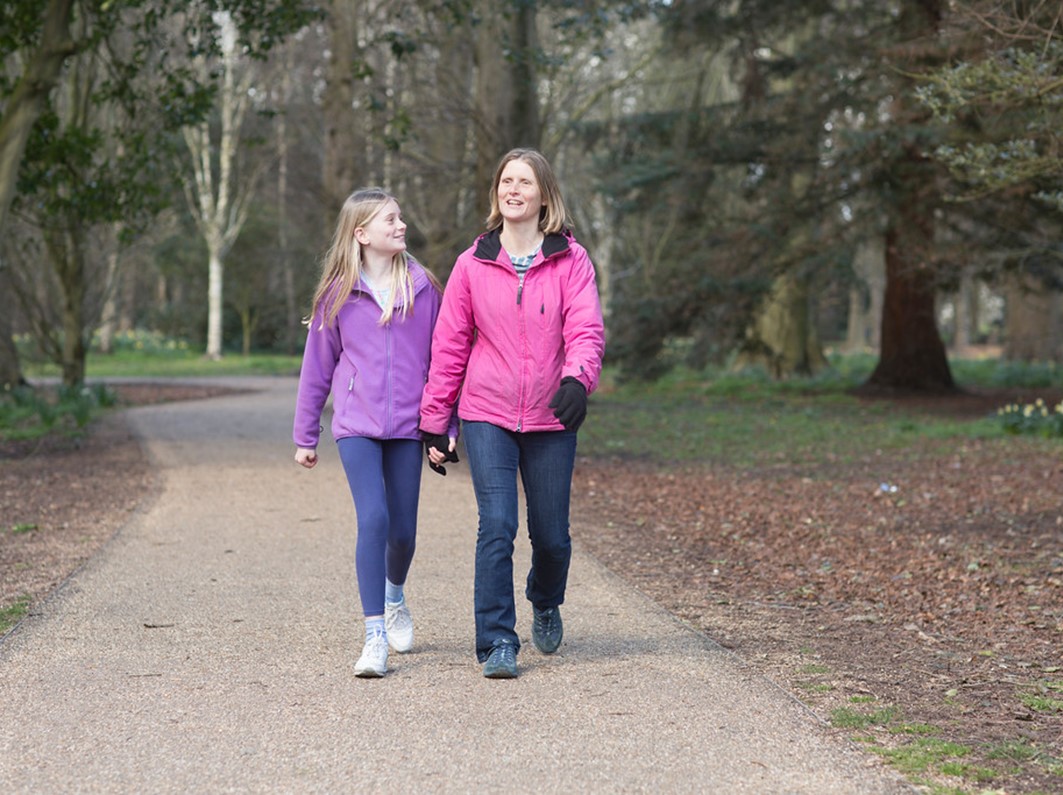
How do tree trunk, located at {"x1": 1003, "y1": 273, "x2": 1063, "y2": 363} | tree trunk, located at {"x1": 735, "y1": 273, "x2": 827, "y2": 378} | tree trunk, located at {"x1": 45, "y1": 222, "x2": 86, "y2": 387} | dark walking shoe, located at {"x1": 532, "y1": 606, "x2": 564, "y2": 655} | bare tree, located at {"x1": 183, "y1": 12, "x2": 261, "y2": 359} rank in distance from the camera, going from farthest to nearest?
bare tree, located at {"x1": 183, "y1": 12, "x2": 261, "y2": 359} → tree trunk, located at {"x1": 735, "y1": 273, "x2": 827, "y2": 378} → tree trunk, located at {"x1": 1003, "y1": 273, "x2": 1063, "y2": 363} → tree trunk, located at {"x1": 45, "y1": 222, "x2": 86, "y2": 387} → dark walking shoe, located at {"x1": 532, "y1": 606, "x2": 564, "y2": 655}

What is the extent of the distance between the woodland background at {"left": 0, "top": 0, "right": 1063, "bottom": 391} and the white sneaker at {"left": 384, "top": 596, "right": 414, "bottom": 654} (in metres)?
4.98

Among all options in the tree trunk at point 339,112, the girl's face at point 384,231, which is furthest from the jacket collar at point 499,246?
the tree trunk at point 339,112

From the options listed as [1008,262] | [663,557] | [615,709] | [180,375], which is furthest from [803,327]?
[615,709]

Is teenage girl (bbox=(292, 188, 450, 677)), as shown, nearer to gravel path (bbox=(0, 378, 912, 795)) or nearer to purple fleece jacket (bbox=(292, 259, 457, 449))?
purple fleece jacket (bbox=(292, 259, 457, 449))

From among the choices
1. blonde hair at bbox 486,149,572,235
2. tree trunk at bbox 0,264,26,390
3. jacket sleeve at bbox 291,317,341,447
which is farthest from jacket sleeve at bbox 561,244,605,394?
tree trunk at bbox 0,264,26,390

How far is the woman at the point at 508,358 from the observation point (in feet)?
17.7

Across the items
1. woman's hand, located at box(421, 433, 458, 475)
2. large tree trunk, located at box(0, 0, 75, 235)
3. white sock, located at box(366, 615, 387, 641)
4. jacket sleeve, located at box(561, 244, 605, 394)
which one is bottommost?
white sock, located at box(366, 615, 387, 641)

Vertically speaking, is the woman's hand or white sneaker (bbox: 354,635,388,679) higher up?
the woman's hand

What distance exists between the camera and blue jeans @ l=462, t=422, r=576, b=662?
5406 mm

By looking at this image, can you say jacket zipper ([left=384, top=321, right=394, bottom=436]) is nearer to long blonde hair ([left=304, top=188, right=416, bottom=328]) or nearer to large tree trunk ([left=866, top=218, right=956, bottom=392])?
long blonde hair ([left=304, top=188, right=416, bottom=328])

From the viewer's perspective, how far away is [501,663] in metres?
5.32

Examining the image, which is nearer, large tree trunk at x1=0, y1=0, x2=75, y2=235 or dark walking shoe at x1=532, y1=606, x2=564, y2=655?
dark walking shoe at x1=532, y1=606, x2=564, y2=655

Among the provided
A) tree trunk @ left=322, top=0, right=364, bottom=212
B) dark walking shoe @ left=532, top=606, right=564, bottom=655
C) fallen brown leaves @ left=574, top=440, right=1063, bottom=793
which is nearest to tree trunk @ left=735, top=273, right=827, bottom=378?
tree trunk @ left=322, top=0, right=364, bottom=212

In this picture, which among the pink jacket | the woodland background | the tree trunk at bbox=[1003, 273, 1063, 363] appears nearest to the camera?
the pink jacket
